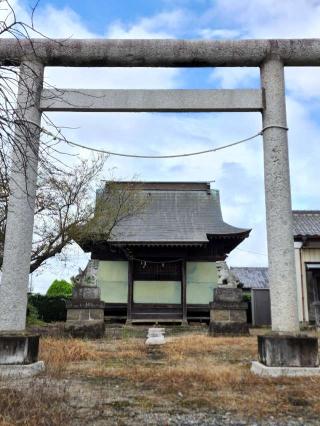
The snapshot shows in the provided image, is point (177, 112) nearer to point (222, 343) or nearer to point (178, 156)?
point (178, 156)

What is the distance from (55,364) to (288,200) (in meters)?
4.19

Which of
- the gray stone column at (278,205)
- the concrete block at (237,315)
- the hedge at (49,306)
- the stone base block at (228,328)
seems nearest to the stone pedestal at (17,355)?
the gray stone column at (278,205)

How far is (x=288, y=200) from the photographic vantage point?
242 inches

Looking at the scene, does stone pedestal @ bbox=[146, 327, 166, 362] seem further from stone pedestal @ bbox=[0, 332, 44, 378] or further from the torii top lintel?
the torii top lintel

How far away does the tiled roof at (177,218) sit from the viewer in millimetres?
15812

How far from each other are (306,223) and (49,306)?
1247 centimetres

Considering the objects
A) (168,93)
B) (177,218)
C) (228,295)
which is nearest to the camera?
(168,93)

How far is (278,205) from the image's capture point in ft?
20.0

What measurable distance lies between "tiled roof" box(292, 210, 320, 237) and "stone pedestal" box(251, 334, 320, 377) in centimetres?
1082

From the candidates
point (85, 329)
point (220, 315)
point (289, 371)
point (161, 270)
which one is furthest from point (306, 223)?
point (289, 371)

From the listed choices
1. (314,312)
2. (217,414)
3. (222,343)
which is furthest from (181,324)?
(217,414)

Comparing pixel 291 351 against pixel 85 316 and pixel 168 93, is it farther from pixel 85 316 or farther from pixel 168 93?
pixel 85 316

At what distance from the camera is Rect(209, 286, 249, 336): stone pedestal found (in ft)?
36.7

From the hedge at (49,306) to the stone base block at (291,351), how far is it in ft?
52.5
